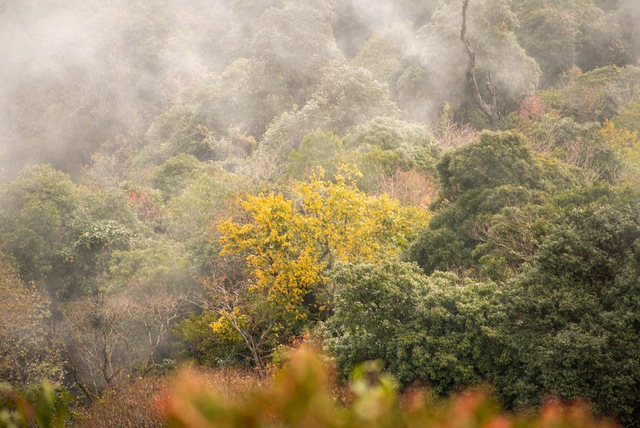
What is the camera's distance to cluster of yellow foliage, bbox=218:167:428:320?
12766mm

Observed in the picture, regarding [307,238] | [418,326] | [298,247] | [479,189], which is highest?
[479,189]

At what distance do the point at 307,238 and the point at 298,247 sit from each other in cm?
44

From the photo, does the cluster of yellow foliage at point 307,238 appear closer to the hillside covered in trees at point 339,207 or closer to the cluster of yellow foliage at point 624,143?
the hillside covered in trees at point 339,207

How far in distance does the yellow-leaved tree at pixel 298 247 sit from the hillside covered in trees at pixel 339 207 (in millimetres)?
77

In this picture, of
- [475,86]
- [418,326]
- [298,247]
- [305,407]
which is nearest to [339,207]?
[298,247]

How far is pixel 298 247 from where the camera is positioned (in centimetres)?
1319

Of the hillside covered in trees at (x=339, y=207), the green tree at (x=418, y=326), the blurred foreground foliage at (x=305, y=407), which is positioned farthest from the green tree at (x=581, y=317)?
the blurred foreground foliage at (x=305, y=407)

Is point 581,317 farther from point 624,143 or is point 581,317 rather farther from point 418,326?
point 624,143

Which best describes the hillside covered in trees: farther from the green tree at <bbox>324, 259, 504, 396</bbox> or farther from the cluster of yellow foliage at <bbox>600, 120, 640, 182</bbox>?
the cluster of yellow foliage at <bbox>600, 120, 640, 182</bbox>

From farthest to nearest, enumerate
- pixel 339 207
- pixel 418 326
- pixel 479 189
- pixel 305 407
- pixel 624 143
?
pixel 624 143 → pixel 479 189 → pixel 339 207 → pixel 418 326 → pixel 305 407

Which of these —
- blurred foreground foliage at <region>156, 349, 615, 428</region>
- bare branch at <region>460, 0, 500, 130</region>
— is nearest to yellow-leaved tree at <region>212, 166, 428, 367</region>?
blurred foreground foliage at <region>156, 349, 615, 428</region>

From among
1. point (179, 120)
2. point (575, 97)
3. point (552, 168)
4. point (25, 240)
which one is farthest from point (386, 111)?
point (25, 240)

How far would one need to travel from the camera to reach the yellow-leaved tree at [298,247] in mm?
12766

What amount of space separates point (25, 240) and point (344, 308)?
15.4m
